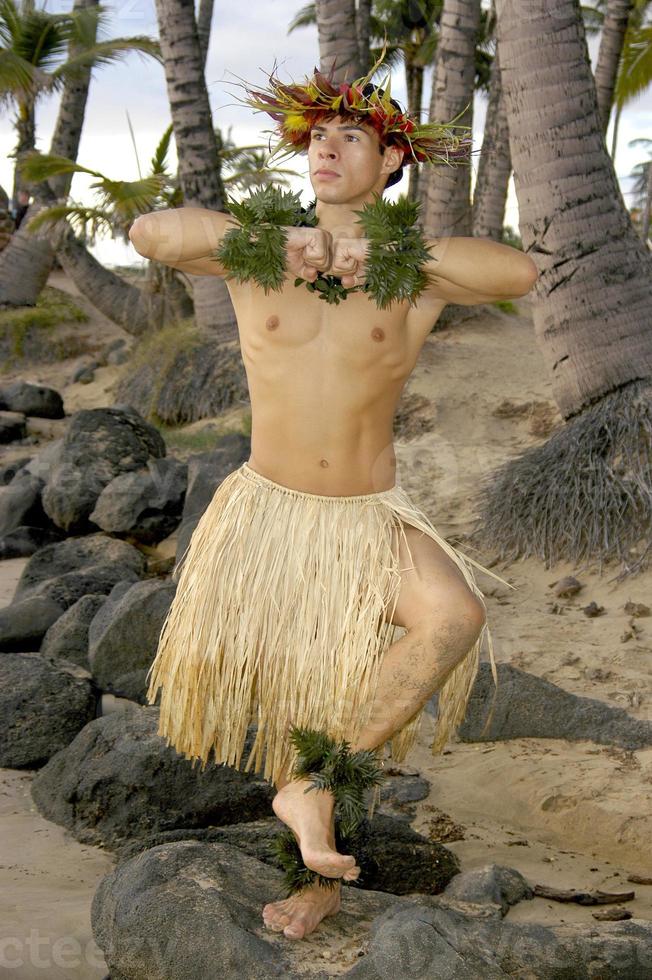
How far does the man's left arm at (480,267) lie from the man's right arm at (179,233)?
569 millimetres

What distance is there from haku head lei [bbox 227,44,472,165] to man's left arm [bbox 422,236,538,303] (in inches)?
12.9

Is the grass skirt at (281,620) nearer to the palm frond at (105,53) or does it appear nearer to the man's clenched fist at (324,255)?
the man's clenched fist at (324,255)

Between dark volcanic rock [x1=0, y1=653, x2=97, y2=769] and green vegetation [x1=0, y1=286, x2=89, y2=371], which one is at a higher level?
green vegetation [x1=0, y1=286, x2=89, y2=371]

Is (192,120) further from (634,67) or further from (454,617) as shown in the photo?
(454,617)

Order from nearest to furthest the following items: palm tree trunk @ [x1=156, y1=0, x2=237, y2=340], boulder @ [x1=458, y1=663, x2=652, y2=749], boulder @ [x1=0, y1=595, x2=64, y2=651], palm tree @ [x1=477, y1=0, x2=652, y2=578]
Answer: boulder @ [x1=458, y1=663, x2=652, y2=749] → boulder @ [x1=0, y1=595, x2=64, y2=651] → palm tree @ [x1=477, y1=0, x2=652, y2=578] → palm tree trunk @ [x1=156, y1=0, x2=237, y2=340]

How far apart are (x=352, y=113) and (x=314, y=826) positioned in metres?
1.89

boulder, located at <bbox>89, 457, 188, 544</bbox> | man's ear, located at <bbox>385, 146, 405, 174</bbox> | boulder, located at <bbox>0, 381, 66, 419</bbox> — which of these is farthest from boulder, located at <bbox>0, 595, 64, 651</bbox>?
boulder, located at <bbox>0, 381, 66, 419</bbox>

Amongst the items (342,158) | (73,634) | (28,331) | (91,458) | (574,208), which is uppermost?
(28,331)

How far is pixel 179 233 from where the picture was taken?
304 centimetres

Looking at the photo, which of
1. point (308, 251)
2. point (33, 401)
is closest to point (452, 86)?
point (33, 401)

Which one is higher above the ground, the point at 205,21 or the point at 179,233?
the point at 205,21

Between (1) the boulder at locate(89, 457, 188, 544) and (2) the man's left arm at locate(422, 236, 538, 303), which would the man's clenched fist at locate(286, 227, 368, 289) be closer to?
(2) the man's left arm at locate(422, 236, 538, 303)

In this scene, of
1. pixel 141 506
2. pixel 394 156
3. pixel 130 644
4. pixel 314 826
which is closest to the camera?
pixel 314 826

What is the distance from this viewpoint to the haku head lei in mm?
3000
